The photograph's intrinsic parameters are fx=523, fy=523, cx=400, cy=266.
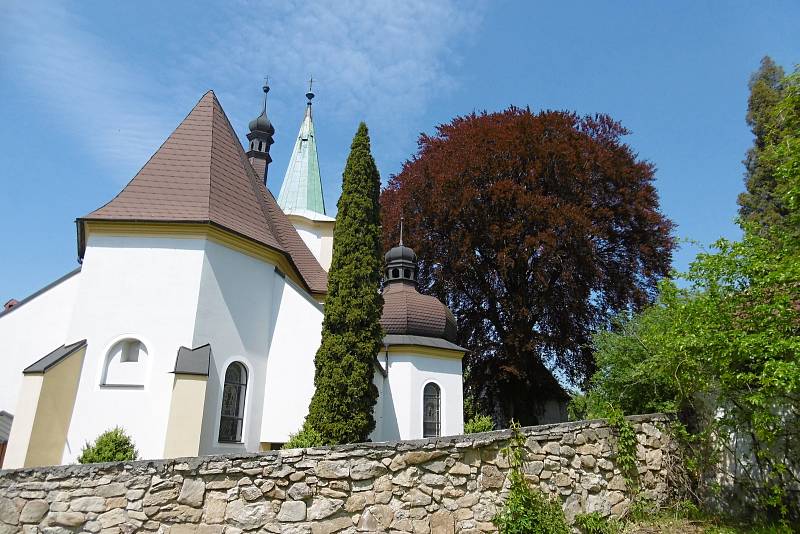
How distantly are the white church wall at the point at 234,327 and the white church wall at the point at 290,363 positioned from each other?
0.61 feet

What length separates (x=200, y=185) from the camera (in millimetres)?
A: 12320

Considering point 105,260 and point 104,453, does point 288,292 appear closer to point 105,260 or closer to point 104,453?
point 105,260

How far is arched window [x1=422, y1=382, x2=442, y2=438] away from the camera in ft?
48.3

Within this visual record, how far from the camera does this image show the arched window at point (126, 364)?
10336 mm

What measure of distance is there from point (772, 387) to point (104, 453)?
402 inches

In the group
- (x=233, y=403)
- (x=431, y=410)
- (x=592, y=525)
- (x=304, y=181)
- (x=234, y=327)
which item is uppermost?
(x=304, y=181)

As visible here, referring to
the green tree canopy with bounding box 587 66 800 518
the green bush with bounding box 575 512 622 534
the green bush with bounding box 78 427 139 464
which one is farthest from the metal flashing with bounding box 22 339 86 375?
the green tree canopy with bounding box 587 66 800 518

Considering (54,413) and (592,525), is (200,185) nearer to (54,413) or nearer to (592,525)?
(54,413)

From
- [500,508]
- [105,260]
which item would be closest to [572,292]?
[500,508]

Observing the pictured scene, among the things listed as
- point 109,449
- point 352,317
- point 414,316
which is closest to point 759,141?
point 414,316

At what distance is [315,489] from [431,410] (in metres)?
9.33

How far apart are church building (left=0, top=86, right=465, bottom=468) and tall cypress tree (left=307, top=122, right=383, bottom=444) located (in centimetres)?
113

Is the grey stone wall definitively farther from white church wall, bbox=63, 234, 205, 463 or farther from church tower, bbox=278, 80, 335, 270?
church tower, bbox=278, 80, 335, 270

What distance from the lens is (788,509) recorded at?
6410 mm
